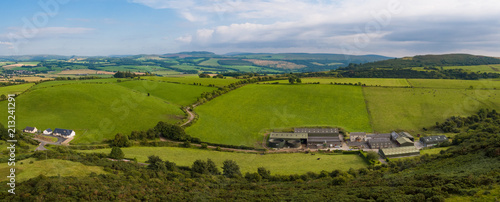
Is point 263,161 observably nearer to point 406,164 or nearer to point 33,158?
point 406,164

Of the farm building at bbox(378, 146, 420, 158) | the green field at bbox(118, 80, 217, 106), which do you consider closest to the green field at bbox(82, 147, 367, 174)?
the farm building at bbox(378, 146, 420, 158)

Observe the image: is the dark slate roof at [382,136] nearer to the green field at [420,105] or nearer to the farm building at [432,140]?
the green field at [420,105]

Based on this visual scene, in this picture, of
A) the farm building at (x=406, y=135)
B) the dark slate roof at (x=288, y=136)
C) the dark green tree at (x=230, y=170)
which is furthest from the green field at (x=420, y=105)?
the dark green tree at (x=230, y=170)

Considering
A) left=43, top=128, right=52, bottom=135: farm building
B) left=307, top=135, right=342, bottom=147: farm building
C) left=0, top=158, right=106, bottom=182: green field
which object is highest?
left=0, top=158, right=106, bottom=182: green field

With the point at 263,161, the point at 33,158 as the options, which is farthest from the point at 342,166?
the point at 33,158

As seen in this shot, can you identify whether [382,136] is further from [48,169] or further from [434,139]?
[48,169]

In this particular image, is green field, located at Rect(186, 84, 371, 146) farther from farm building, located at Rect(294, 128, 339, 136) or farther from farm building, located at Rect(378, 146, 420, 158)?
farm building, located at Rect(378, 146, 420, 158)

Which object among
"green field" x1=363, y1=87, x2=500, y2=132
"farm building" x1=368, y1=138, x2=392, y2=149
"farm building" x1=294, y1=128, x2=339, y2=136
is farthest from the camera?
"green field" x1=363, y1=87, x2=500, y2=132
